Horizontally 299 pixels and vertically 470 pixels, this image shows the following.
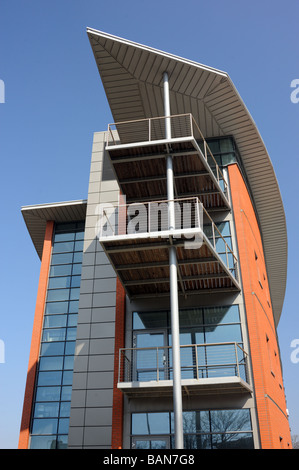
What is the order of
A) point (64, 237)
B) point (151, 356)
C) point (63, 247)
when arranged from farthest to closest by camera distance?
point (64, 237), point (63, 247), point (151, 356)

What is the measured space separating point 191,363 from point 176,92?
990cm

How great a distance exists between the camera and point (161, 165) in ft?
50.8

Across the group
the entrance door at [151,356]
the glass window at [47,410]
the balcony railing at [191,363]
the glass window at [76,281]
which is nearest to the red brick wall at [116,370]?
the balcony railing at [191,363]

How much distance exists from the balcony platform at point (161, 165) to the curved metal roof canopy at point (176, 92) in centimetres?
70

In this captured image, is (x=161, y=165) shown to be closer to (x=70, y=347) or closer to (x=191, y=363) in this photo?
(x=191, y=363)

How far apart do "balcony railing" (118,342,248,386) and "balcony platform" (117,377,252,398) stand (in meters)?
0.39

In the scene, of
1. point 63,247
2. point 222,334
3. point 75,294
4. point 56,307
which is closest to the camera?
point 222,334

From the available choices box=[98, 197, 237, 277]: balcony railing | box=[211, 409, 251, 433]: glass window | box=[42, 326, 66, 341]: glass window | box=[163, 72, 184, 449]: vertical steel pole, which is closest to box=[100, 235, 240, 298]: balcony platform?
box=[98, 197, 237, 277]: balcony railing

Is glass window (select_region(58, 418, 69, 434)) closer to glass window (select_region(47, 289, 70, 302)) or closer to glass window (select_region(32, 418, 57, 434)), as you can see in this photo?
glass window (select_region(32, 418, 57, 434))

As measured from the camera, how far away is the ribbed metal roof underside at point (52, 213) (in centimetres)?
2223

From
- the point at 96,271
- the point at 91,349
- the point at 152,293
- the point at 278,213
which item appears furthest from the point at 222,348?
the point at 278,213

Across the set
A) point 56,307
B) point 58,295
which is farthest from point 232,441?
point 58,295

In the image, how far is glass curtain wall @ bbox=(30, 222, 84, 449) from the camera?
1870cm

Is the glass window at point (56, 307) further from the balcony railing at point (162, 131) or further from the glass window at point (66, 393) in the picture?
the balcony railing at point (162, 131)
